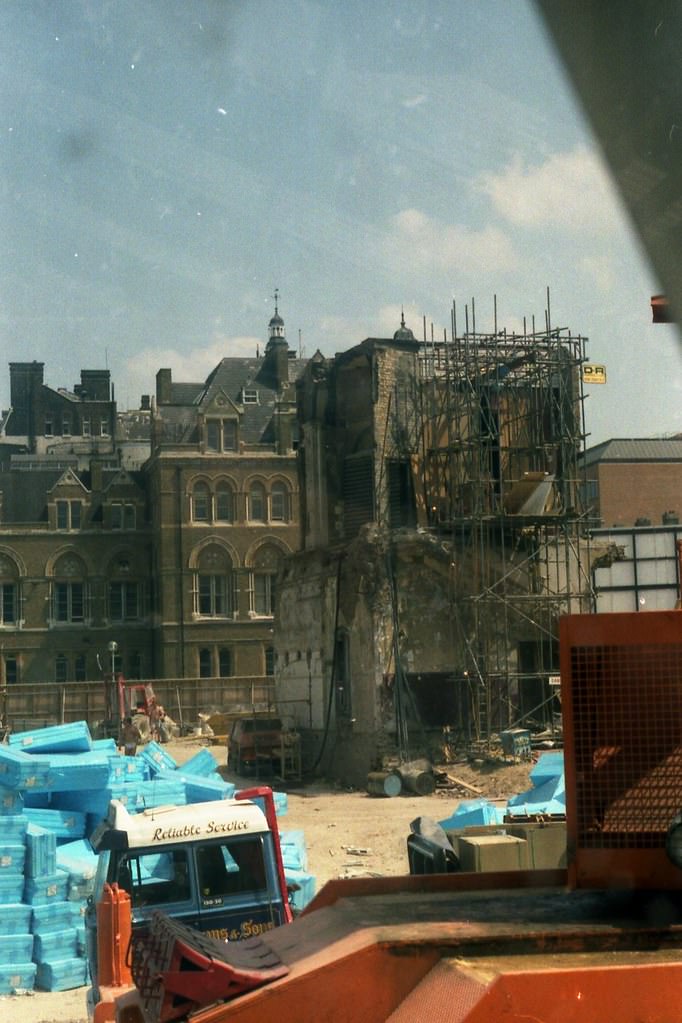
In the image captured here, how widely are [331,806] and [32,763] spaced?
1531 cm

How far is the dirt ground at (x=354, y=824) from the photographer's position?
483 inches

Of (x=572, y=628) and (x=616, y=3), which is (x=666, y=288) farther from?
(x=572, y=628)

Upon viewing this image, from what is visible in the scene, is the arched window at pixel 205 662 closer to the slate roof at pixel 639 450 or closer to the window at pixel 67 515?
the window at pixel 67 515

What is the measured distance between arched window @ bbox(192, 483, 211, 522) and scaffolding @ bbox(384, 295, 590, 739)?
1587 inches

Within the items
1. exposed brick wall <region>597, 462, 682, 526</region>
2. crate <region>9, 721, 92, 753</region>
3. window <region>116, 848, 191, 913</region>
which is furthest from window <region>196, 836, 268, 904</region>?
exposed brick wall <region>597, 462, 682, 526</region>

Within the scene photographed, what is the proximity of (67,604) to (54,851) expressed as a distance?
6502 cm

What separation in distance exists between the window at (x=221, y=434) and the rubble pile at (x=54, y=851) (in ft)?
194

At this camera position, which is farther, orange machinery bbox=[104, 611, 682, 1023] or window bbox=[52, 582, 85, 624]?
window bbox=[52, 582, 85, 624]

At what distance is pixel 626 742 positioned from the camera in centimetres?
490

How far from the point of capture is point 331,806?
29.0 m

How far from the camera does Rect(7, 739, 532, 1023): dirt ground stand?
12.3 m

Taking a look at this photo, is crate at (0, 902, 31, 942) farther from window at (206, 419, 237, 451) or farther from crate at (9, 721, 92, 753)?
window at (206, 419, 237, 451)

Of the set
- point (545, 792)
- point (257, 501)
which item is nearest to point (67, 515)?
point (257, 501)

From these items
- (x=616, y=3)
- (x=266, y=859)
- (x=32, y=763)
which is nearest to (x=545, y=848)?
(x=266, y=859)
